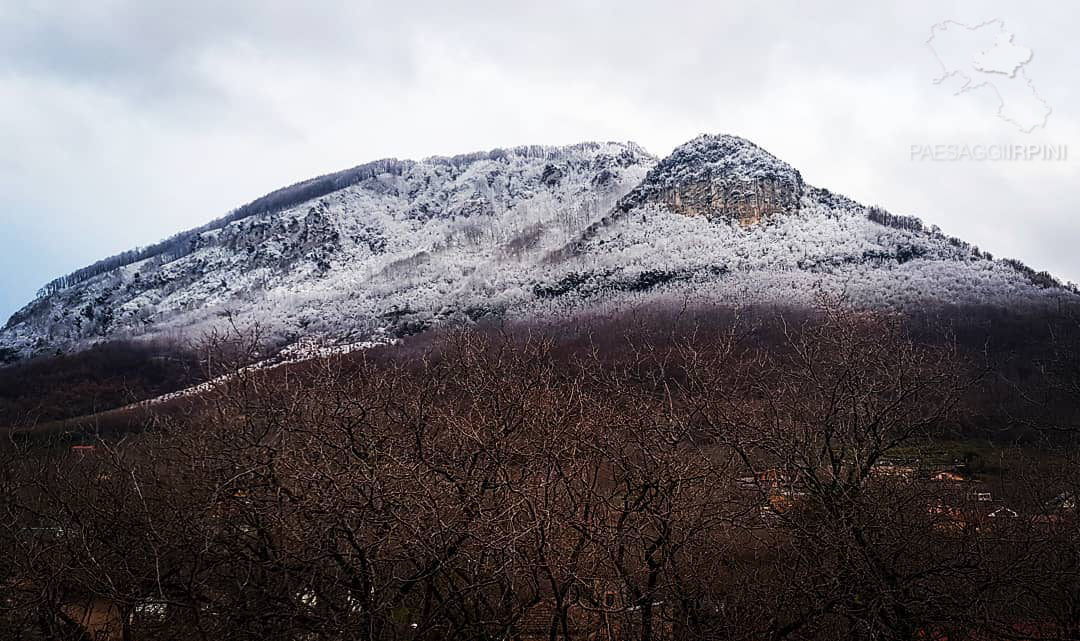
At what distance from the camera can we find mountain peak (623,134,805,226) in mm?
114562

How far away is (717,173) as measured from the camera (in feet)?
410

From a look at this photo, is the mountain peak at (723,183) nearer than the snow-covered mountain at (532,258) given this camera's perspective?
No

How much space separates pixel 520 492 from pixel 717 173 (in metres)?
128

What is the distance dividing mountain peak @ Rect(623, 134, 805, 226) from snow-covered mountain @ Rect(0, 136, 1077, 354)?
1.25ft

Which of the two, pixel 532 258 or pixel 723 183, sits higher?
pixel 723 183

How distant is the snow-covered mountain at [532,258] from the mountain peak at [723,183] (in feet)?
1.25

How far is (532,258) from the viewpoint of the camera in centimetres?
13162

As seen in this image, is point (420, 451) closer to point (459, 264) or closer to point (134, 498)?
point (134, 498)

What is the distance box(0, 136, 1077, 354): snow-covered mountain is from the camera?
266ft

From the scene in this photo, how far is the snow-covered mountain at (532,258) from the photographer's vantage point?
81125mm

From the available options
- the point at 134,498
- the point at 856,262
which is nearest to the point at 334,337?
the point at 856,262

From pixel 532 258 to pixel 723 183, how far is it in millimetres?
38814

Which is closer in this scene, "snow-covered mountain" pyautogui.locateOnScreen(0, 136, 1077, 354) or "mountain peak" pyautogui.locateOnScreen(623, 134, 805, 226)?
"snow-covered mountain" pyautogui.locateOnScreen(0, 136, 1077, 354)

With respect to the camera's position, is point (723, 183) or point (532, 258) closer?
point (723, 183)
